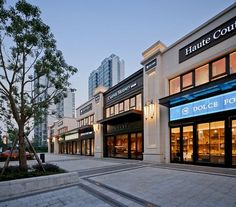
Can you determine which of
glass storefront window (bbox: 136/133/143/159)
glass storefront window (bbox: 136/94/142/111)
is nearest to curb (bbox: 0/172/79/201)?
glass storefront window (bbox: 136/133/143/159)

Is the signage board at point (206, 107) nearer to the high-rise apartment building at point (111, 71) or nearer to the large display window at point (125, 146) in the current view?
the large display window at point (125, 146)

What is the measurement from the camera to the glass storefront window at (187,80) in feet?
43.2

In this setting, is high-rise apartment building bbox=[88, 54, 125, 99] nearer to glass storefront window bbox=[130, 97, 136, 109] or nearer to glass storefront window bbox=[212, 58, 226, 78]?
glass storefront window bbox=[130, 97, 136, 109]

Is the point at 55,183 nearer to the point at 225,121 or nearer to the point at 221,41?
the point at 225,121

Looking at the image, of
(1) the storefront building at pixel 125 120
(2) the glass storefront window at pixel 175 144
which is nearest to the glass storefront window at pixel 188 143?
(2) the glass storefront window at pixel 175 144

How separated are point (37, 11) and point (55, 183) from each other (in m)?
6.84

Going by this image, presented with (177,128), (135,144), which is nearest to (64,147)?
(135,144)

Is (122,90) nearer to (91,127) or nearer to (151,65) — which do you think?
(151,65)

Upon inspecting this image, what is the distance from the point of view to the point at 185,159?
13109mm

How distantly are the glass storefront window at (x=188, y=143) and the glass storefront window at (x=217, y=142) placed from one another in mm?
1424

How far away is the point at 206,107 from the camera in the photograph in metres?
11.7

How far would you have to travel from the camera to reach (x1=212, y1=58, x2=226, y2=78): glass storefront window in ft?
36.6

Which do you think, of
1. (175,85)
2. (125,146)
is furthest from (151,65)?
(125,146)

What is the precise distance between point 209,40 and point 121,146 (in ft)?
43.4
